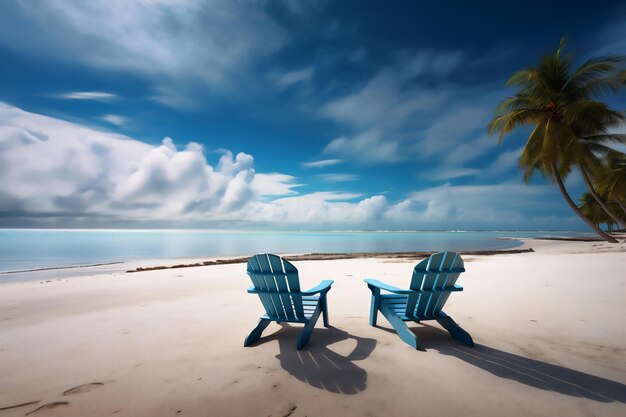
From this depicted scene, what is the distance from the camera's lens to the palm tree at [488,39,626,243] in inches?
521

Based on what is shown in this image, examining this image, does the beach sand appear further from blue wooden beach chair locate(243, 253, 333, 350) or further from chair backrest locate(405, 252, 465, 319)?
chair backrest locate(405, 252, 465, 319)

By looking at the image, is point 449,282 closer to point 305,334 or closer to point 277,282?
point 305,334

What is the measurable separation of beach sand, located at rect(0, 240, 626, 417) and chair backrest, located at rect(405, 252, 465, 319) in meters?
0.39

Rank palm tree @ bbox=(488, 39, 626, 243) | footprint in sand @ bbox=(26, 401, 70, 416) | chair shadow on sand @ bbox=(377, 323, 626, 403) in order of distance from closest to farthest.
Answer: footprint in sand @ bbox=(26, 401, 70, 416), chair shadow on sand @ bbox=(377, 323, 626, 403), palm tree @ bbox=(488, 39, 626, 243)

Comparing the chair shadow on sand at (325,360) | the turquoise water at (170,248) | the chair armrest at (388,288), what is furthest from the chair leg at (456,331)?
the turquoise water at (170,248)

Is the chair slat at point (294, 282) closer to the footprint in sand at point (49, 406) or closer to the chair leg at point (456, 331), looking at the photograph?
the chair leg at point (456, 331)

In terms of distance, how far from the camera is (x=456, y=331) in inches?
128

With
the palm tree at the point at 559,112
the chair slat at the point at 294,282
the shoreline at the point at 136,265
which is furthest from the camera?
the palm tree at the point at 559,112

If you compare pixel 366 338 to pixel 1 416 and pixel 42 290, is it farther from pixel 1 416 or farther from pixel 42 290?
pixel 42 290

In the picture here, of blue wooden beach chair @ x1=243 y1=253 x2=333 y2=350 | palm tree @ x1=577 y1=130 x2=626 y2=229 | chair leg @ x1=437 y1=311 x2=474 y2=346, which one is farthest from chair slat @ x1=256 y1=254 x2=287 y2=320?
palm tree @ x1=577 y1=130 x2=626 y2=229

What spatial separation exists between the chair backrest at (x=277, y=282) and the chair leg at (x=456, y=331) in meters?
1.67

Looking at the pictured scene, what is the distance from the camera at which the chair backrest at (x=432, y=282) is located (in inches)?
122

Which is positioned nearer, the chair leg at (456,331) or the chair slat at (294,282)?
the chair slat at (294,282)

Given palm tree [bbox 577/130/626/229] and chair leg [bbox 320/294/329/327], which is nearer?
chair leg [bbox 320/294/329/327]
